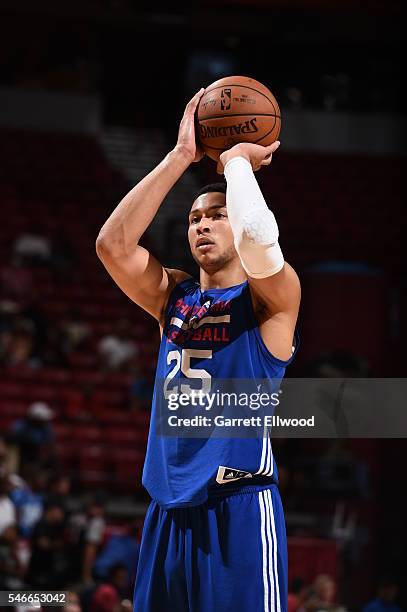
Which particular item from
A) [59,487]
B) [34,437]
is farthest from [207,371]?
[34,437]

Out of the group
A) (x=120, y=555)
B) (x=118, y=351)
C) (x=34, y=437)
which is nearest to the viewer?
(x=120, y=555)

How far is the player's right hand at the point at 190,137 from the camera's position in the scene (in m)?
2.64

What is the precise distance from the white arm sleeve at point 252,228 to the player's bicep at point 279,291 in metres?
0.03

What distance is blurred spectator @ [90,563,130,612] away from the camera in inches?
187

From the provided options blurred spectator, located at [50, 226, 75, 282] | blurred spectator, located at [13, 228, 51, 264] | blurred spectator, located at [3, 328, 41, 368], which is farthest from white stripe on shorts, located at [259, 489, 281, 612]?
blurred spectator, located at [13, 228, 51, 264]

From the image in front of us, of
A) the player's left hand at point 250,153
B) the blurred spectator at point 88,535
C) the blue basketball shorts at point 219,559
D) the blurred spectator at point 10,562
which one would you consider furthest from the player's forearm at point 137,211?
the blurred spectator at point 88,535

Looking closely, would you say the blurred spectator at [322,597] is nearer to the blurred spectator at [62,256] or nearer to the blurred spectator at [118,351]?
the blurred spectator at [118,351]

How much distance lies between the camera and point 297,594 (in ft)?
18.0

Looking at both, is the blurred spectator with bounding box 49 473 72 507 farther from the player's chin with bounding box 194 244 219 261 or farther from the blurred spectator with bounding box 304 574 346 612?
the player's chin with bounding box 194 244 219 261

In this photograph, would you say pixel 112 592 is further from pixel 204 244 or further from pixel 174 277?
pixel 204 244

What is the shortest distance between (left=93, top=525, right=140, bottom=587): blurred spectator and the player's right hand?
309cm

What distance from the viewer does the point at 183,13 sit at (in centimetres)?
1342

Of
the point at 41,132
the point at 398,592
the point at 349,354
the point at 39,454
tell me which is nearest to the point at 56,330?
the point at 39,454

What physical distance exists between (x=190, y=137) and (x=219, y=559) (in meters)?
1.08
